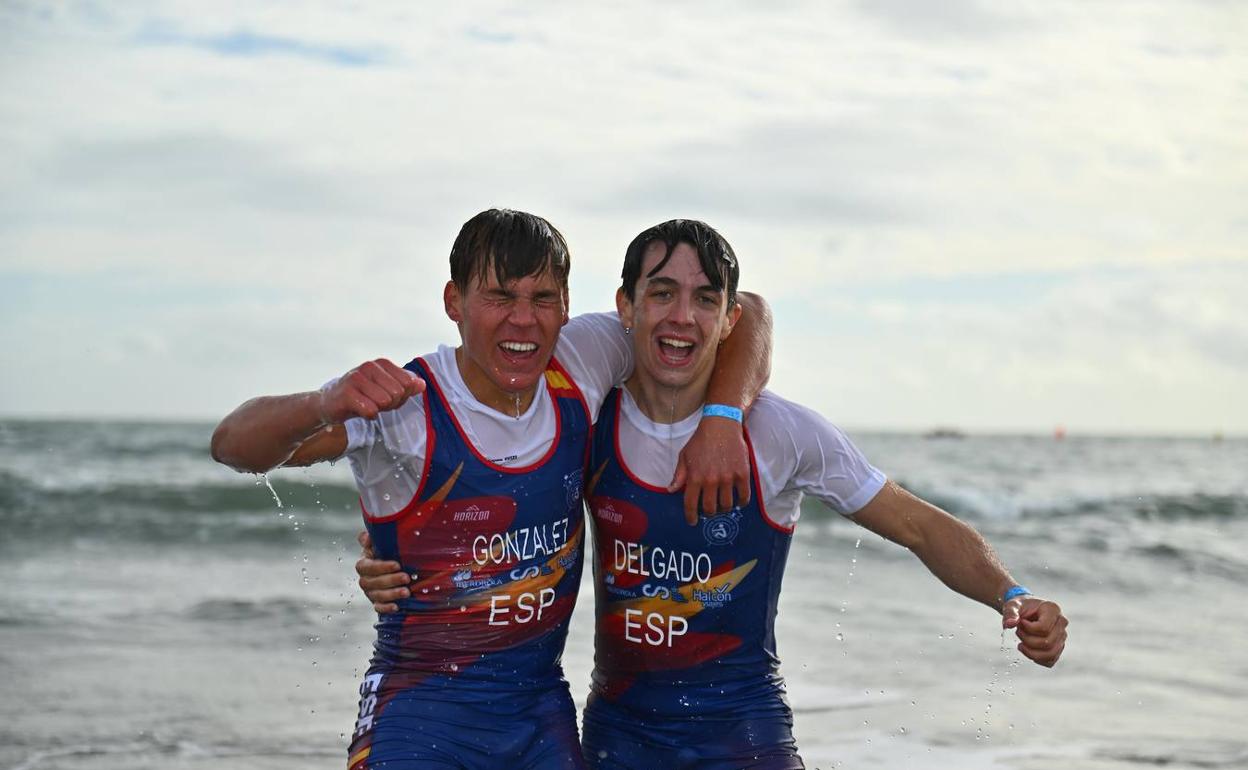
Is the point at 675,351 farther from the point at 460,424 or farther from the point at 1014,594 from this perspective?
the point at 1014,594

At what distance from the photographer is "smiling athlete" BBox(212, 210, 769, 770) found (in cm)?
381

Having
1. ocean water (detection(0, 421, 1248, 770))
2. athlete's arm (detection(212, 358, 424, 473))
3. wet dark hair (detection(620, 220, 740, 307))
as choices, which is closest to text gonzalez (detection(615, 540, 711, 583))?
wet dark hair (detection(620, 220, 740, 307))

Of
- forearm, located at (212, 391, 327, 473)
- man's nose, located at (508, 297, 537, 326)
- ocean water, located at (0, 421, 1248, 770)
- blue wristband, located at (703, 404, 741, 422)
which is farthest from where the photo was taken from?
ocean water, located at (0, 421, 1248, 770)

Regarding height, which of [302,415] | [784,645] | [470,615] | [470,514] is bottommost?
[784,645]

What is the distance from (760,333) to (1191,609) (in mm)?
8607

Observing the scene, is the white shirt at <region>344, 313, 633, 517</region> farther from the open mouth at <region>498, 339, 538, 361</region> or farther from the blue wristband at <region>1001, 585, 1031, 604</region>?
the blue wristband at <region>1001, 585, 1031, 604</region>

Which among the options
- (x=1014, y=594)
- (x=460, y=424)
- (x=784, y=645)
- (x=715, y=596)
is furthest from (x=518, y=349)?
(x=784, y=645)

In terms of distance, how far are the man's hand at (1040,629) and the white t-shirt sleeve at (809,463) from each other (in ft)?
2.02

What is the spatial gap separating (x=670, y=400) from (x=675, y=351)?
0.24 m

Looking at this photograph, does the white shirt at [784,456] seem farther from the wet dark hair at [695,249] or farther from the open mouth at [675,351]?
the wet dark hair at [695,249]

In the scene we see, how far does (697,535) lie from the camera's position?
4.13 metres

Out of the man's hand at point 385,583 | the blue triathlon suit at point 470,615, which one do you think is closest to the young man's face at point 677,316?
the blue triathlon suit at point 470,615

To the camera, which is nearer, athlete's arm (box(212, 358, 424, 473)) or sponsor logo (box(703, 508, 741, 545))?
athlete's arm (box(212, 358, 424, 473))

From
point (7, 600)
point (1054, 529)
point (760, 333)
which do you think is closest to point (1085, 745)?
point (760, 333)
